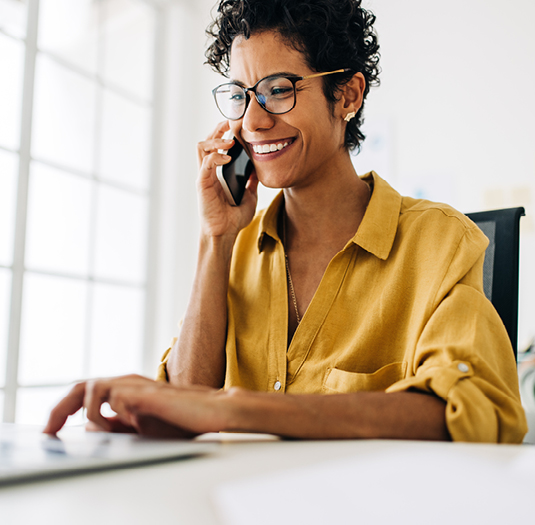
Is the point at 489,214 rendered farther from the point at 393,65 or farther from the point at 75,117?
the point at 75,117

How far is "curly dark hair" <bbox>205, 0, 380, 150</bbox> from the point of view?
1158 mm

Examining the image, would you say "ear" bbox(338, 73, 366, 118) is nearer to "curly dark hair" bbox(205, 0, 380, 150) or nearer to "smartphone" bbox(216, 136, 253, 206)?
"curly dark hair" bbox(205, 0, 380, 150)

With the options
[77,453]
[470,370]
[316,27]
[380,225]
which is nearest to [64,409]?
[77,453]

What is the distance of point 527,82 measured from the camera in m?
2.45

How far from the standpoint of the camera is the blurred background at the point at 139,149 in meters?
2.46

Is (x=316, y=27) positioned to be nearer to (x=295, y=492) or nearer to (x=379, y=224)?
(x=379, y=224)

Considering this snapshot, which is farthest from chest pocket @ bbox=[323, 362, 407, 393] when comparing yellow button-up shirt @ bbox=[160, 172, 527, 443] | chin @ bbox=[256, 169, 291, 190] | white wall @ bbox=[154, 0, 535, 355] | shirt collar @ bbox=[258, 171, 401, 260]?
white wall @ bbox=[154, 0, 535, 355]

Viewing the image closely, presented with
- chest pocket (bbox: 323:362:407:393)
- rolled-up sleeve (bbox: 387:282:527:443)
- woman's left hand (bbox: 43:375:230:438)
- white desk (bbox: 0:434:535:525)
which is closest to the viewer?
white desk (bbox: 0:434:535:525)

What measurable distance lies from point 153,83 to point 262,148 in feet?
8.18

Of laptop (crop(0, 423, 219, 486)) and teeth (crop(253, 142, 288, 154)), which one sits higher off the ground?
teeth (crop(253, 142, 288, 154))

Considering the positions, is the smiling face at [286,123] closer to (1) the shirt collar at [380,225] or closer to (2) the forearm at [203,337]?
(1) the shirt collar at [380,225]

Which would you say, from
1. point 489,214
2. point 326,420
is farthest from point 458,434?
point 489,214

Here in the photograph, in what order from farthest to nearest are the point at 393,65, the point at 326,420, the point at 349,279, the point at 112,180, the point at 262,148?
the point at 112,180
the point at 393,65
the point at 262,148
the point at 349,279
the point at 326,420

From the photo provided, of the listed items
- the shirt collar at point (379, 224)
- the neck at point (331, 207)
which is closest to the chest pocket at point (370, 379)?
the shirt collar at point (379, 224)
